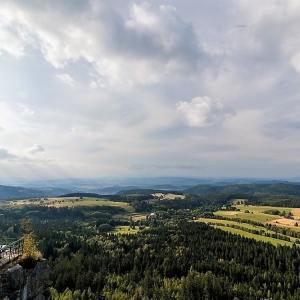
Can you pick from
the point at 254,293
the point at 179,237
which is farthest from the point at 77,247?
the point at 254,293

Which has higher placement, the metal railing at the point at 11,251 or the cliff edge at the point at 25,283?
the metal railing at the point at 11,251

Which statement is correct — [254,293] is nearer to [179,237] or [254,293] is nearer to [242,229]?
[179,237]

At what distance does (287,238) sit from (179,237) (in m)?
69.1

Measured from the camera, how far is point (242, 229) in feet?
647

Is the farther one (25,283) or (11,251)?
(11,251)

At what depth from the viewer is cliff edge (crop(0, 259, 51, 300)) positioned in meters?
16.9

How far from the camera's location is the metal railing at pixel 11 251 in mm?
19391

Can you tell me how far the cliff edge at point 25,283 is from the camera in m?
16.9

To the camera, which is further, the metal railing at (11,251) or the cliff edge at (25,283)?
the metal railing at (11,251)

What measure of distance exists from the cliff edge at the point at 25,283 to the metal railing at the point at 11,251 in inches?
71.4

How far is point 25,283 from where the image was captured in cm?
1811

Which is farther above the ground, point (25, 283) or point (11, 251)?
point (11, 251)

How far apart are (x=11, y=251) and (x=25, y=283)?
353cm

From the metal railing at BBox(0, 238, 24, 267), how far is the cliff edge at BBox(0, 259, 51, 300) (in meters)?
1.81
